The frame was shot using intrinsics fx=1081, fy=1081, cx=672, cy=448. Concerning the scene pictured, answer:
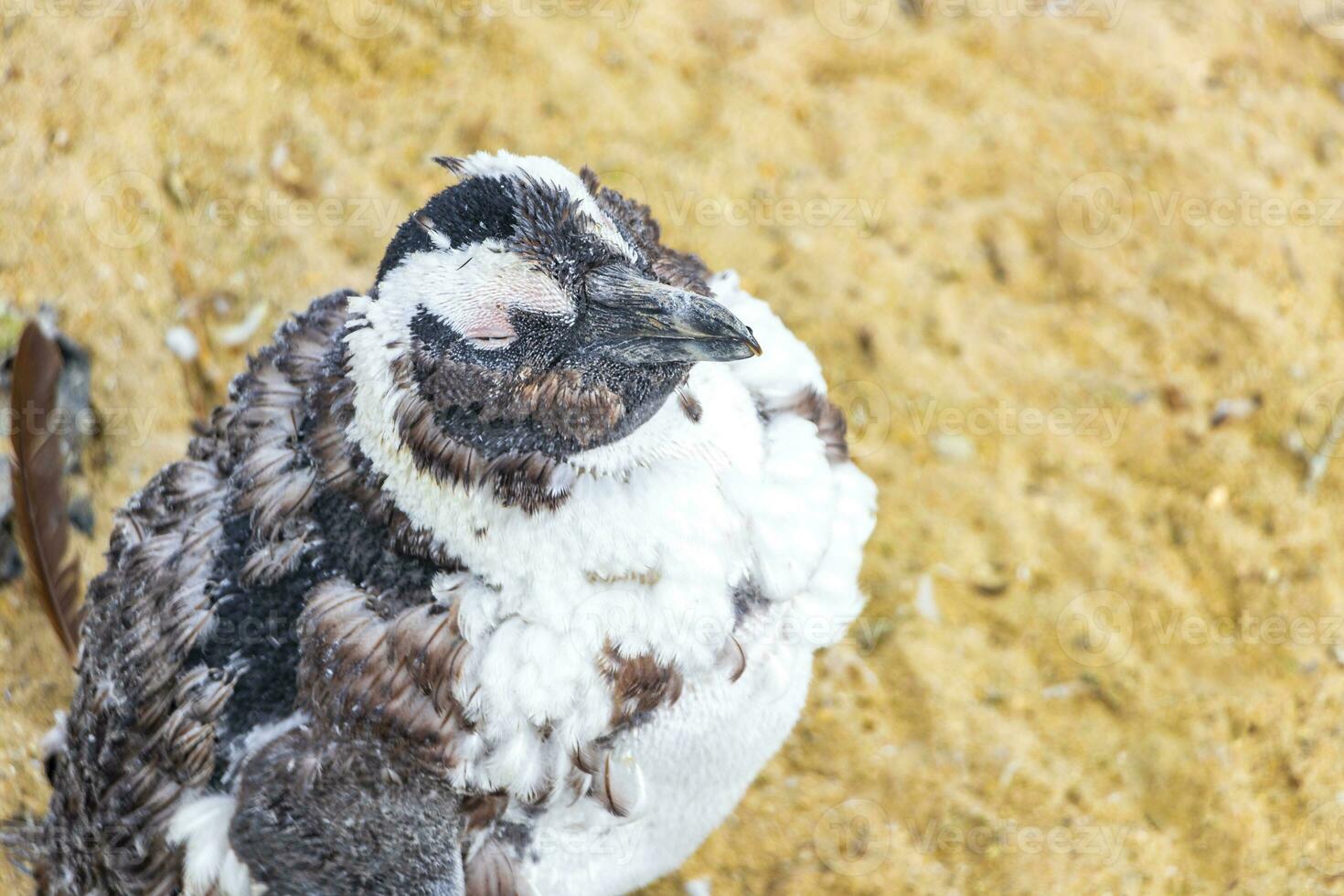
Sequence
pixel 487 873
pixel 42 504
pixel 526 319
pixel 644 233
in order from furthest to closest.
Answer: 1. pixel 42 504
2. pixel 644 233
3. pixel 487 873
4. pixel 526 319

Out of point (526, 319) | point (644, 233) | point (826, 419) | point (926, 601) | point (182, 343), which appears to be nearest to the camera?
point (526, 319)

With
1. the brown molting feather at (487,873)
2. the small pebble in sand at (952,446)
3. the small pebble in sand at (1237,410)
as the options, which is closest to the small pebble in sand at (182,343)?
the brown molting feather at (487,873)

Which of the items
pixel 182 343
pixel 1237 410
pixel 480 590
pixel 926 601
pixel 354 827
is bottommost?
pixel 926 601

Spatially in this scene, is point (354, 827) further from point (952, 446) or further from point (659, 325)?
point (952, 446)

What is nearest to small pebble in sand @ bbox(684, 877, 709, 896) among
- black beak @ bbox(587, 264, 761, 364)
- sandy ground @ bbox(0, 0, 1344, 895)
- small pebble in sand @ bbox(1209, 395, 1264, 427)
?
sandy ground @ bbox(0, 0, 1344, 895)

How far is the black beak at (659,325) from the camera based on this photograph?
6.69 ft

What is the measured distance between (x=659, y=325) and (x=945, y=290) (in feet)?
8.76

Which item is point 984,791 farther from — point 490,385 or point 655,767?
point 490,385

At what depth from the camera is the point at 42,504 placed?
11.3 feet

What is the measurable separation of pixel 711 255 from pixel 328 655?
2.69m

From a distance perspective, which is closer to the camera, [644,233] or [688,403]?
[688,403]

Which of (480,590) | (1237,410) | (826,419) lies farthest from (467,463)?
(1237,410)

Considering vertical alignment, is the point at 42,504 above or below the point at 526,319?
below

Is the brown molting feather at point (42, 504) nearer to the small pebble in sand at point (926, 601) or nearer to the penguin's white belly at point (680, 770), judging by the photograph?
the penguin's white belly at point (680, 770)
